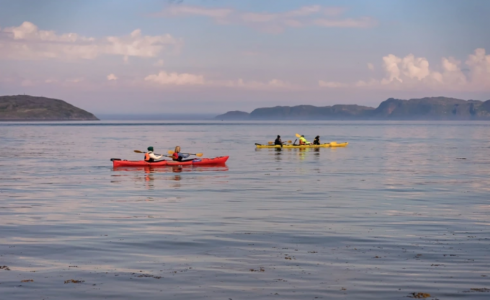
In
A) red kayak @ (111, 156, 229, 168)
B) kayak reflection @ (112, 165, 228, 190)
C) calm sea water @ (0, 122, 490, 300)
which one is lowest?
kayak reflection @ (112, 165, 228, 190)

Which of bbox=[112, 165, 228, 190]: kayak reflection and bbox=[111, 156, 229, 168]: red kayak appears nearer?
bbox=[112, 165, 228, 190]: kayak reflection

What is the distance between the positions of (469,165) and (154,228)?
35.8 meters

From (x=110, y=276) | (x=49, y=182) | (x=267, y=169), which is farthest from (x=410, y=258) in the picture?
(x=267, y=169)

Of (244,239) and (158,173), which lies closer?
(244,239)

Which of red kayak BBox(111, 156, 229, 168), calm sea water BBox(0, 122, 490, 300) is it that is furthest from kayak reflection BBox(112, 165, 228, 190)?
calm sea water BBox(0, 122, 490, 300)

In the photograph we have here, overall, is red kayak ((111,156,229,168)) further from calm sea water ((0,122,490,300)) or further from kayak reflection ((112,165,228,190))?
calm sea water ((0,122,490,300))

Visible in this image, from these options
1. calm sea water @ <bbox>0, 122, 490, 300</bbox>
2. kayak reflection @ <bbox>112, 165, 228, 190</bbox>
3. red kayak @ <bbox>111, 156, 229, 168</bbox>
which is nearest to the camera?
calm sea water @ <bbox>0, 122, 490, 300</bbox>

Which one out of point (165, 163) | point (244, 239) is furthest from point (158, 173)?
point (244, 239)

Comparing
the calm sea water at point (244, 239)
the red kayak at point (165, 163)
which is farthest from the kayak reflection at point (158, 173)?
the calm sea water at point (244, 239)

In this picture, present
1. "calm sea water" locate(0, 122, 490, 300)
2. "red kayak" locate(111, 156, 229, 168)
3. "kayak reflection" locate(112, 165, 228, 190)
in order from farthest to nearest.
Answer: "red kayak" locate(111, 156, 229, 168)
"kayak reflection" locate(112, 165, 228, 190)
"calm sea water" locate(0, 122, 490, 300)

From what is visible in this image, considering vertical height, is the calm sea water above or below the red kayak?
below

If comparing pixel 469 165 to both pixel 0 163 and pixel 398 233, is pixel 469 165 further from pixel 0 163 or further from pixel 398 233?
pixel 0 163

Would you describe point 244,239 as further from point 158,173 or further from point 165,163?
point 165,163

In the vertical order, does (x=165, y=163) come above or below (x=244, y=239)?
above
